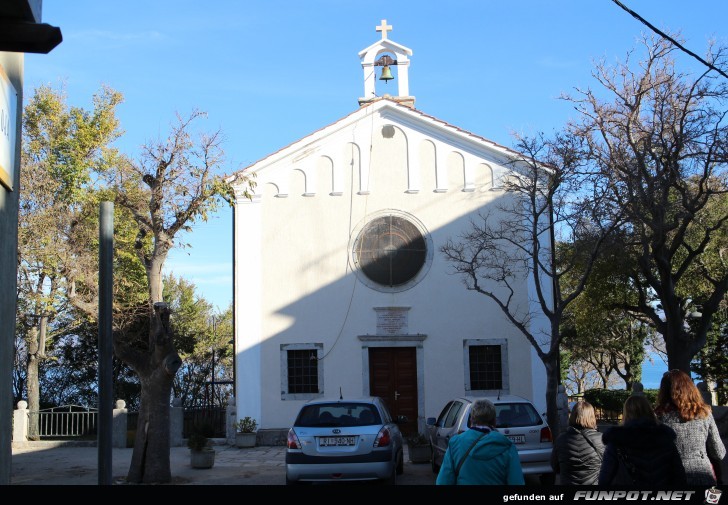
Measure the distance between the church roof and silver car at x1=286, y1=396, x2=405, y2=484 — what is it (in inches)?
449

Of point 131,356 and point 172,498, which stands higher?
point 131,356

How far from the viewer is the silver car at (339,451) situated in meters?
12.5

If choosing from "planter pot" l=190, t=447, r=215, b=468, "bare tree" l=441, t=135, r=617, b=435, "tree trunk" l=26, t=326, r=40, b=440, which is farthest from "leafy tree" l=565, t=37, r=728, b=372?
"tree trunk" l=26, t=326, r=40, b=440

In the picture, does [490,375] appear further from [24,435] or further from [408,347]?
[24,435]

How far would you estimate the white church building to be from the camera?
2241 cm

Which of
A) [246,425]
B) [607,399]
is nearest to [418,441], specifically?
[246,425]

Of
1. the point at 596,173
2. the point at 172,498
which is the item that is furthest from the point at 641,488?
the point at 596,173

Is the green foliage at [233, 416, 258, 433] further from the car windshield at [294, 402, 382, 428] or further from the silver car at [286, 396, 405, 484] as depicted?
A: the silver car at [286, 396, 405, 484]

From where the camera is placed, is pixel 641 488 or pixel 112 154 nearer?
pixel 641 488

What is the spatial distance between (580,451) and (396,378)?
16223 mm

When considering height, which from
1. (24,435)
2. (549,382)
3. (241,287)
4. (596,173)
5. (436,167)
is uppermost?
(436,167)

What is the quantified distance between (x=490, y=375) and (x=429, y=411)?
1981mm

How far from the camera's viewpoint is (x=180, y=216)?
48.9 ft

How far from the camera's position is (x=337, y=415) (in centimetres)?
1306
